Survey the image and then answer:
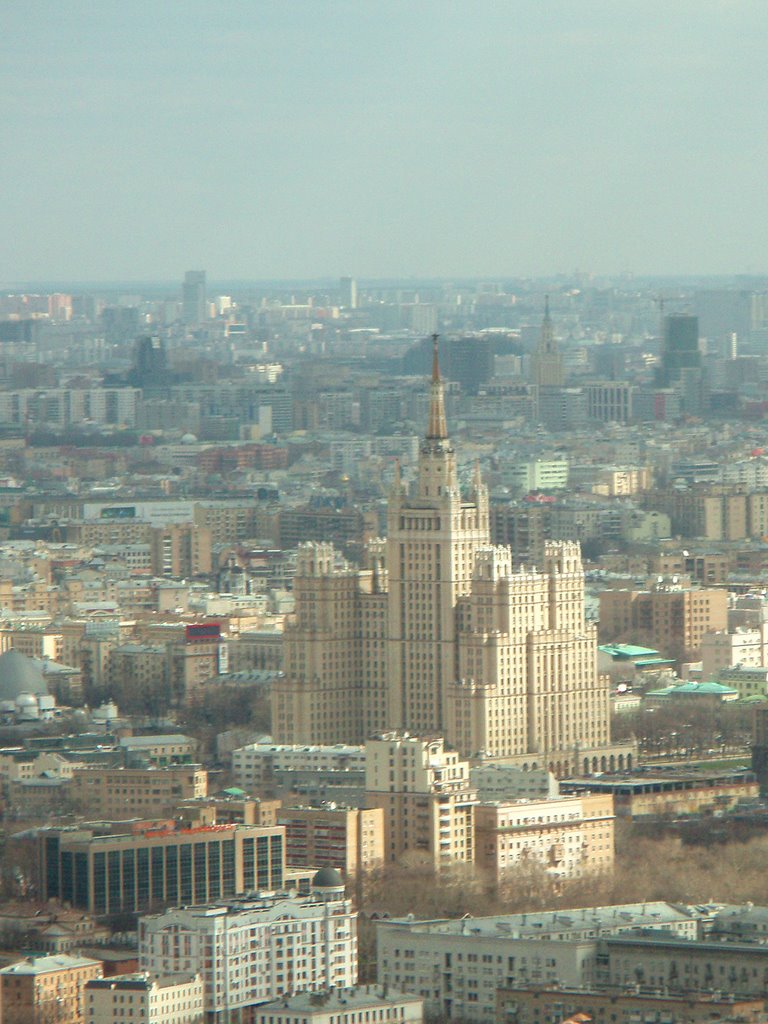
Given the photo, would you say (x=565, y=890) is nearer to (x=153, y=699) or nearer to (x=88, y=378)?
(x=153, y=699)

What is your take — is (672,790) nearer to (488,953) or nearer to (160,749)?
(160,749)

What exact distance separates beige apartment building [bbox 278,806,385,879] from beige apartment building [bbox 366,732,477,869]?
0.65ft

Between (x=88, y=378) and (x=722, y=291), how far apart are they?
31.8m

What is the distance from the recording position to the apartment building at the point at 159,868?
46906mm

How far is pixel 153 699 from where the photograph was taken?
65875 millimetres

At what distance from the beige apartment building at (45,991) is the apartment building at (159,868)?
4.73 m

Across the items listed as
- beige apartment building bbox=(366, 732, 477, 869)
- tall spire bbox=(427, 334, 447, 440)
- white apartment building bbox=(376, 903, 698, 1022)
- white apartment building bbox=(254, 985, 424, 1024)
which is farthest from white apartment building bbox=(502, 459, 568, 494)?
white apartment building bbox=(254, 985, 424, 1024)

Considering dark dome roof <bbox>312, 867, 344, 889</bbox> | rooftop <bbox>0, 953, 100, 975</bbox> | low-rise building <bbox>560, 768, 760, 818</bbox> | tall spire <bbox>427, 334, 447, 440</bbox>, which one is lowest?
low-rise building <bbox>560, 768, 760, 818</bbox>

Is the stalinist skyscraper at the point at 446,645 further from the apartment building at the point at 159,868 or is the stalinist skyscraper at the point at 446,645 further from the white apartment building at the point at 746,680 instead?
the apartment building at the point at 159,868

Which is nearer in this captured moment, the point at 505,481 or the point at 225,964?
the point at 225,964

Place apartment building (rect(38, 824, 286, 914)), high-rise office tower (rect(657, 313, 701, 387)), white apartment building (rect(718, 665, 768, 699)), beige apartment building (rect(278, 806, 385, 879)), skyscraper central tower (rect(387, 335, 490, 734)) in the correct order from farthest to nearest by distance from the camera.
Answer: high-rise office tower (rect(657, 313, 701, 387)) → white apartment building (rect(718, 665, 768, 699)) → skyscraper central tower (rect(387, 335, 490, 734)) → beige apartment building (rect(278, 806, 385, 879)) → apartment building (rect(38, 824, 286, 914))

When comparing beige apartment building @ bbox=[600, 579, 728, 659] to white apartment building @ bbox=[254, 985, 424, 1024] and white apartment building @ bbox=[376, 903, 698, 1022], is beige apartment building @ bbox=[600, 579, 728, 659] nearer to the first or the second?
white apartment building @ bbox=[376, 903, 698, 1022]

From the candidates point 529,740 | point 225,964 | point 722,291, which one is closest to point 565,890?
point 225,964

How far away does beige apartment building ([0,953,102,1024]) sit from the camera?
40.9m
